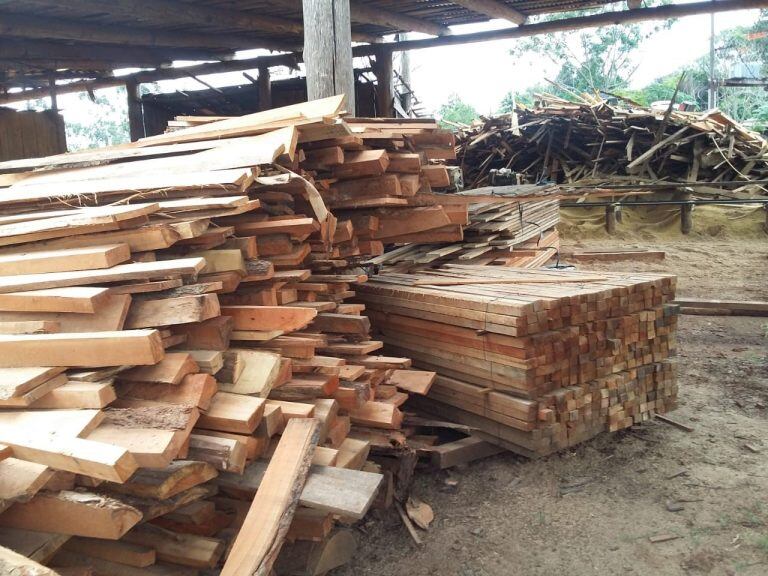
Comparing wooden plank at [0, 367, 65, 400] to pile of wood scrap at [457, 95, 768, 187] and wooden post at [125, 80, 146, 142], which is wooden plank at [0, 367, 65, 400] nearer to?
wooden post at [125, 80, 146, 142]

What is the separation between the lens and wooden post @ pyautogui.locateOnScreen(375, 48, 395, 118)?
8.73 meters

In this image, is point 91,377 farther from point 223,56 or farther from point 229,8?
point 223,56

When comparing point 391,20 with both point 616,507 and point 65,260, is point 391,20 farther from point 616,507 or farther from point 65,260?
point 616,507

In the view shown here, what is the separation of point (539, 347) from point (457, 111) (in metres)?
30.9

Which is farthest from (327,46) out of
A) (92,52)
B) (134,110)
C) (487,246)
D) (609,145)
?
(609,145)

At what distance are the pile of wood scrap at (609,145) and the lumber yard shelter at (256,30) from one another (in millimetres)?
6233

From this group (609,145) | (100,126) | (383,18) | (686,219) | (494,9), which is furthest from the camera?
(100,126)

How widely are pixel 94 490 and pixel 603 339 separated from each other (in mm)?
2976

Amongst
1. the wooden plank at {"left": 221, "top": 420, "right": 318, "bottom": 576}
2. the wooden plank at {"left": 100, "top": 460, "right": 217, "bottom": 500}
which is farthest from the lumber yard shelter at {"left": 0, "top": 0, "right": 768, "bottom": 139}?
the wooden plank at {"left": 100, "top": 460, "right": 217, "bottom": 500}

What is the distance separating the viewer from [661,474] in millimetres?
3975

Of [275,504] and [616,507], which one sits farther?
[616,507]

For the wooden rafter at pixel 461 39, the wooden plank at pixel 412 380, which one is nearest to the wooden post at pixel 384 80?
the wooden rafter at pixel 461 39

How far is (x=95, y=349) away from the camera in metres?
→ 2.53

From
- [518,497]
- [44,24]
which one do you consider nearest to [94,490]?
[518,497]
